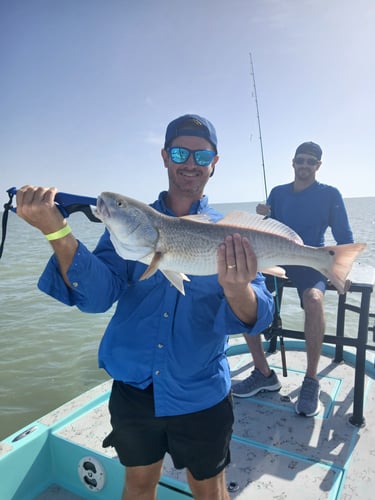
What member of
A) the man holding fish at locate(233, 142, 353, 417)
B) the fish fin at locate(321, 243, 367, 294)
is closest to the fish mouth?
the fish fin at locate(321, 243, 367, 294)

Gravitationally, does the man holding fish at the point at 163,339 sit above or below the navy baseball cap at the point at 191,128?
below

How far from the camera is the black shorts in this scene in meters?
2.20

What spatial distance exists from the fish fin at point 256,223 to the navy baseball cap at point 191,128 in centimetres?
62

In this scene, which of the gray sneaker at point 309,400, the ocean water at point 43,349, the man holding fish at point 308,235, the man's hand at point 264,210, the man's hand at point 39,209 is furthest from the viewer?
the ocean water at point 43,349

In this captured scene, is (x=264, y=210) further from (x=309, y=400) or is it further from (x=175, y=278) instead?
(x=175, y=278)

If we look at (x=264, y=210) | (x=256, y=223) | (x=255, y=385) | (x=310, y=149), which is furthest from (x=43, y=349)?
(x=256, y=223)

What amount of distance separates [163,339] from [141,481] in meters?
0.94

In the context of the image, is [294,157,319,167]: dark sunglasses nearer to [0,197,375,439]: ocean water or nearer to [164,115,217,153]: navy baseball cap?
[164,115,217,153]: navy baseball cap

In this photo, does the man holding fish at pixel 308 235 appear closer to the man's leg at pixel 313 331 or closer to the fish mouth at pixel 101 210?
the man's leg at pixel 313 331

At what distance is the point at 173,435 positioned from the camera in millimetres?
2234

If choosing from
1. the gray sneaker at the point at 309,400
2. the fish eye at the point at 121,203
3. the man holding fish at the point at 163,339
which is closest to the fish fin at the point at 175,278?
the man holding fish at the point at 163,339

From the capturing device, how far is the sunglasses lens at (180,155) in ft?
8.36

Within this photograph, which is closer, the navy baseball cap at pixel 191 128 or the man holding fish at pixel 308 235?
the navy baseball cap at pixel 191 128

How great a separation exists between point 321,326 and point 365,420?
3.50 ft
